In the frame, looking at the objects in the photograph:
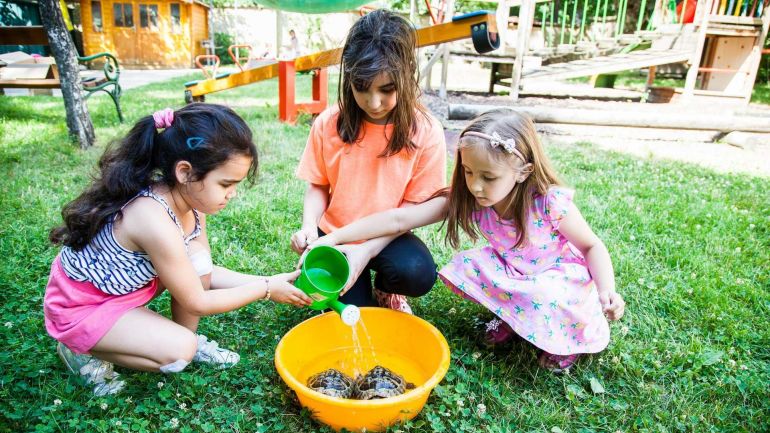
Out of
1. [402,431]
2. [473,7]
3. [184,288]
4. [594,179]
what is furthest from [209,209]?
[473,7]

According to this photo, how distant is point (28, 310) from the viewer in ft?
6.27

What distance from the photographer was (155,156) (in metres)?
1.46

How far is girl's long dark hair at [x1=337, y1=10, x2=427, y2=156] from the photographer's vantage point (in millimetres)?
1581

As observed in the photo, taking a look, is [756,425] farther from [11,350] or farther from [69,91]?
[69,91]

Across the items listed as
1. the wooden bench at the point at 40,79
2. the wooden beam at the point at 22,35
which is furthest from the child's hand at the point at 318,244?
the wooden beam at the point at 22,35

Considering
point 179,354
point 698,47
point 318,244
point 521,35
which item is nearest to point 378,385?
point 318,244

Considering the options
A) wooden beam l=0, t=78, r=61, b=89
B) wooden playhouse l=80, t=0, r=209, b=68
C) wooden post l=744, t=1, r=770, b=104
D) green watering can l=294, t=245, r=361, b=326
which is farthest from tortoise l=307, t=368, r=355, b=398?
wooden playhouse l=80, t=0, r=209, b=68

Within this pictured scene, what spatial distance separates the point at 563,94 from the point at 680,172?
5.37 m

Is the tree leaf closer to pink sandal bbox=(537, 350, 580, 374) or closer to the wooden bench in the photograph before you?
pink sandal bbox=(537, 350, 580, 374)

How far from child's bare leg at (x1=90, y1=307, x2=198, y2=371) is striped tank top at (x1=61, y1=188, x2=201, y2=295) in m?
0.11

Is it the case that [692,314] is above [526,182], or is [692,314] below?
below

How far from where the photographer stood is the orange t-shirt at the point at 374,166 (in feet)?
6.17

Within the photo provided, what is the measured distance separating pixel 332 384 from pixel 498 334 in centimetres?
67

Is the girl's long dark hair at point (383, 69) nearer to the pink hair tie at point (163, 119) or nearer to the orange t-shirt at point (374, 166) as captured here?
the orange t-shirt at point (374, 166)
